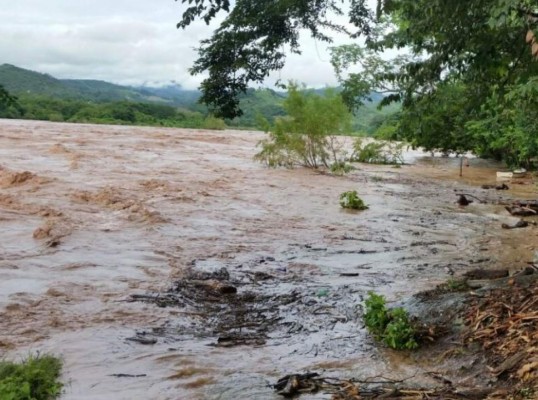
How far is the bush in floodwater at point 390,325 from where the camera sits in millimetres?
5648

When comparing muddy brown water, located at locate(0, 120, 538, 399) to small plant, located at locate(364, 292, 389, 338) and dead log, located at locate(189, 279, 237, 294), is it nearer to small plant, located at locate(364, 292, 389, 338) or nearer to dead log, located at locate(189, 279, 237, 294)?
small plant, located at locate(364, 292, 389, 338)

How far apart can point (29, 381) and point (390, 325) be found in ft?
10.0

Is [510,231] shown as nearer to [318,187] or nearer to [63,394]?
[318,187]

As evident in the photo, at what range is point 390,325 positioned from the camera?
5.77 meters

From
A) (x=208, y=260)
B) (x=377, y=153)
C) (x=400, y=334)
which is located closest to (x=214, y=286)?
(x=208, y=260)

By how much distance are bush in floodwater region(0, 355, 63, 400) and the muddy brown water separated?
14 centimetres

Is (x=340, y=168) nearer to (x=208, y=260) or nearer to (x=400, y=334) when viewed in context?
(x=208, y=260)

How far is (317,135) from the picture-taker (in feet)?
81.3

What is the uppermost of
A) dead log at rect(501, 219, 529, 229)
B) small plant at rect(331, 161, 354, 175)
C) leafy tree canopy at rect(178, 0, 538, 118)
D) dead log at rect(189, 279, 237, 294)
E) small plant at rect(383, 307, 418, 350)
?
leafy tree canopy at rect(178, 0, 538, 118)

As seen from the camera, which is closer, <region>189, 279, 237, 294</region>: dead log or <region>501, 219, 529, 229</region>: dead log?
<region>189, 279, 237, 294</region>: dead log

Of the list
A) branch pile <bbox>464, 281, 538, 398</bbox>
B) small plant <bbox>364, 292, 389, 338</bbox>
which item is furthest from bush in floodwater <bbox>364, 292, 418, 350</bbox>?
branch pile <bbox>464, 281, 538, 398</bbox>

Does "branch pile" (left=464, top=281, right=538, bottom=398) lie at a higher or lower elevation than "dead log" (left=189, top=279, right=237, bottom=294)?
higher

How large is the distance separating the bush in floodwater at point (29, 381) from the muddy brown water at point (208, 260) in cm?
14

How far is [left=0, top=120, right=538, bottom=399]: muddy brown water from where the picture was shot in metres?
5.47
